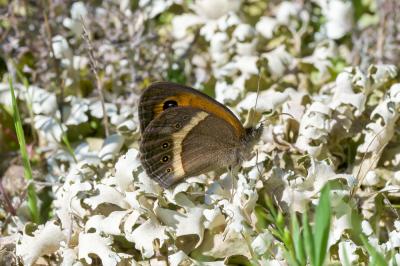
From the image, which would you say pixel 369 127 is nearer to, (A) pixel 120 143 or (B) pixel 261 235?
(B) pixel 261 235

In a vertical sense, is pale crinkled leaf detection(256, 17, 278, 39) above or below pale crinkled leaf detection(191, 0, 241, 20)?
below

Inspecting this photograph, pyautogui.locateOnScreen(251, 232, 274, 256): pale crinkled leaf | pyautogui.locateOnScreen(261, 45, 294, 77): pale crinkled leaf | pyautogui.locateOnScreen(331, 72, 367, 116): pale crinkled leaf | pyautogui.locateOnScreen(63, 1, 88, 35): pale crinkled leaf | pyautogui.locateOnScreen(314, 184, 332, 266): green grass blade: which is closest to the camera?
pyautogui.locateOnScreen(314, 184, 332, 266): green grass blade

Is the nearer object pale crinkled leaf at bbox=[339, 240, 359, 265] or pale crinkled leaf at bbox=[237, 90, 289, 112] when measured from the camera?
pale crinkled leaf at bbox=[339, 240, 359, 265]

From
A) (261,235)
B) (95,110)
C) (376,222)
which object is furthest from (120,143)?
(376,222)

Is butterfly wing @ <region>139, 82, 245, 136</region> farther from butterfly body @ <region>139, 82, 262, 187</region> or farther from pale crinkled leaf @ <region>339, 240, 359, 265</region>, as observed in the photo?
pale crinkled leaf @ <region>339, 240, 359, 265</region>

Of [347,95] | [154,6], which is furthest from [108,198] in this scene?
[154,6]

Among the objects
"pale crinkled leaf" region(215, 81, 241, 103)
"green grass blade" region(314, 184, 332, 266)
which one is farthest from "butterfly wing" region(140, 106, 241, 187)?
"green grass blade" region(314, 184, 332, 266)

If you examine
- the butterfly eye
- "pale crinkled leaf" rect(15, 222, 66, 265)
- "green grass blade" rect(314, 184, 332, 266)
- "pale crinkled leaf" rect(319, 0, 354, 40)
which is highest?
"pale crinkled leaf" rect(319, 0, 354, 40)
